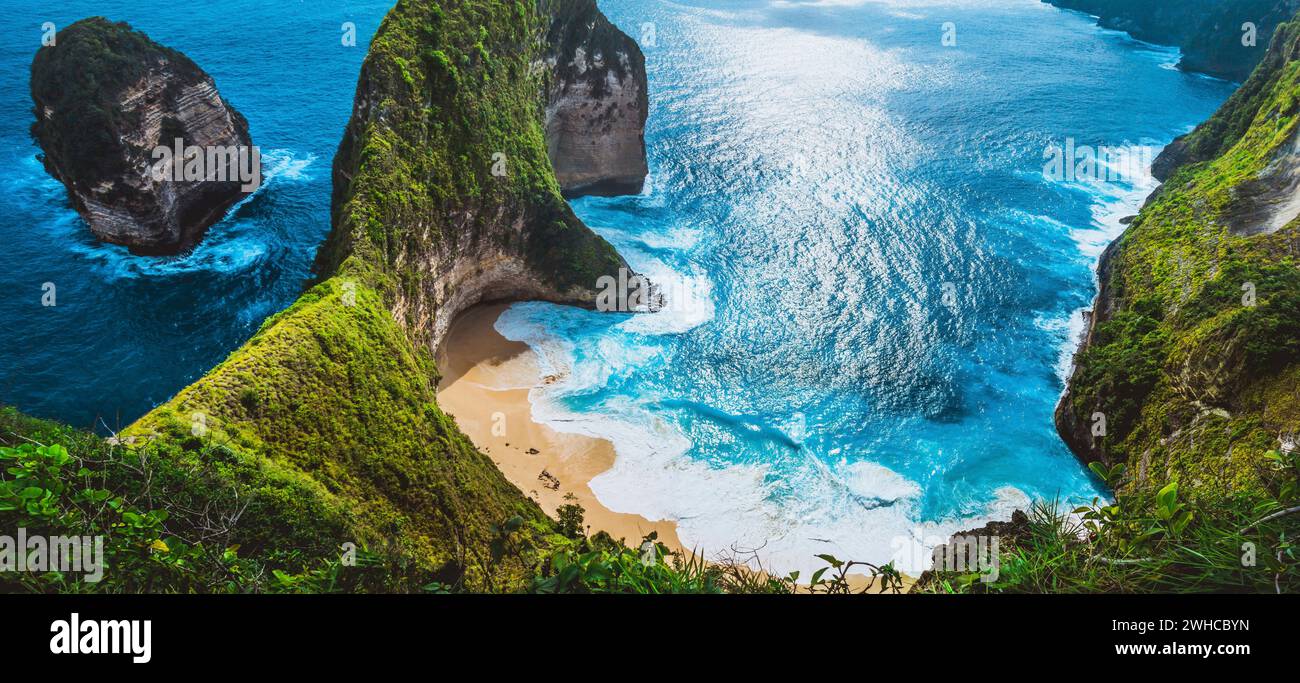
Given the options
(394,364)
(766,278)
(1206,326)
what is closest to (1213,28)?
(1206,326)

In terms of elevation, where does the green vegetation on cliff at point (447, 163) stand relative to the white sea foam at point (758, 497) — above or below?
above

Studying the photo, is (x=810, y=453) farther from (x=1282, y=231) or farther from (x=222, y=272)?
(x=222, y=272)

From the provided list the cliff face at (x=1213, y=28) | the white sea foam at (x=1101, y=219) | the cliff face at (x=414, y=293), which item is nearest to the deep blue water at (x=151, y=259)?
the cliff face at (x=414, y=293)

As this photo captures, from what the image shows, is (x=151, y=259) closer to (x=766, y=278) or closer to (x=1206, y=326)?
(x=766, y=278)

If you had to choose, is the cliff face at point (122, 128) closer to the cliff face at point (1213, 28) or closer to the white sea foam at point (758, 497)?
the white sea foam at point (758, 497)

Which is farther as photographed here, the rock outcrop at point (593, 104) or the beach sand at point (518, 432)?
the rock outcrop at point (593, 104)
